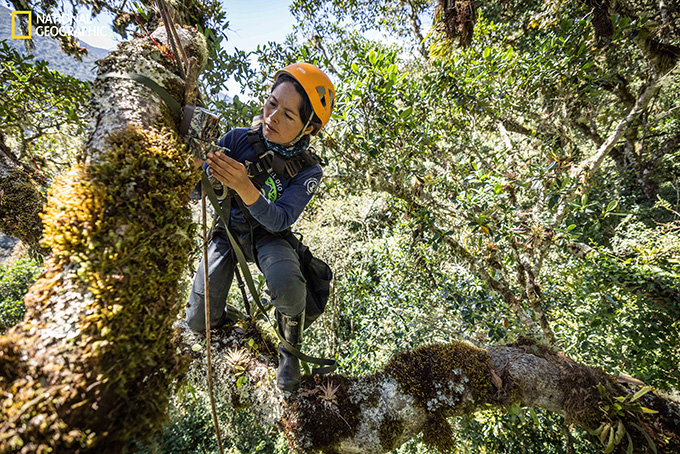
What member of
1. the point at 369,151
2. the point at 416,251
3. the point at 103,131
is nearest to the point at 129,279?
the point at 103,131

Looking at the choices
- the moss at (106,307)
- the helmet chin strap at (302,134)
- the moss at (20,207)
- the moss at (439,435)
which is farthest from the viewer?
the moss at (20,207)

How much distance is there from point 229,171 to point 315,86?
112cm

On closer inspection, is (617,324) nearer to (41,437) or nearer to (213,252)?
(213,252)

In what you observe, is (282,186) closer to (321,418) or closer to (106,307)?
(106,307)

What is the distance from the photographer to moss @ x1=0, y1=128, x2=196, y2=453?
78cm

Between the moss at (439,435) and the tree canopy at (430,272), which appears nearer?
the tree canopy at (430,272)

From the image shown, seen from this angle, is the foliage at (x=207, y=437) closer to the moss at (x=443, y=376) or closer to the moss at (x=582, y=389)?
the moss at (x=443, y=376)

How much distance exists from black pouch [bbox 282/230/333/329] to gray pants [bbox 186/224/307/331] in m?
0.12

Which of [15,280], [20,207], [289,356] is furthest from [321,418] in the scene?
[15,280]

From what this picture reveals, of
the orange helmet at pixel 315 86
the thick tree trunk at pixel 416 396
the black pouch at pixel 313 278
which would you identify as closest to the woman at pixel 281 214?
the orange helmet at pixel 315 86

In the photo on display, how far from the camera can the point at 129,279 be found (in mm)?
964

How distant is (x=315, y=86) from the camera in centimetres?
216

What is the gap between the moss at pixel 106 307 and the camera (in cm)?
78

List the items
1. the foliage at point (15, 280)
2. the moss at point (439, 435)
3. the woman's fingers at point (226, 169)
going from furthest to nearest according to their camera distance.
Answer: the foliage at point (15, 280)
the moss at point (439, 435)
the woman's fingers at point (226, 169)
